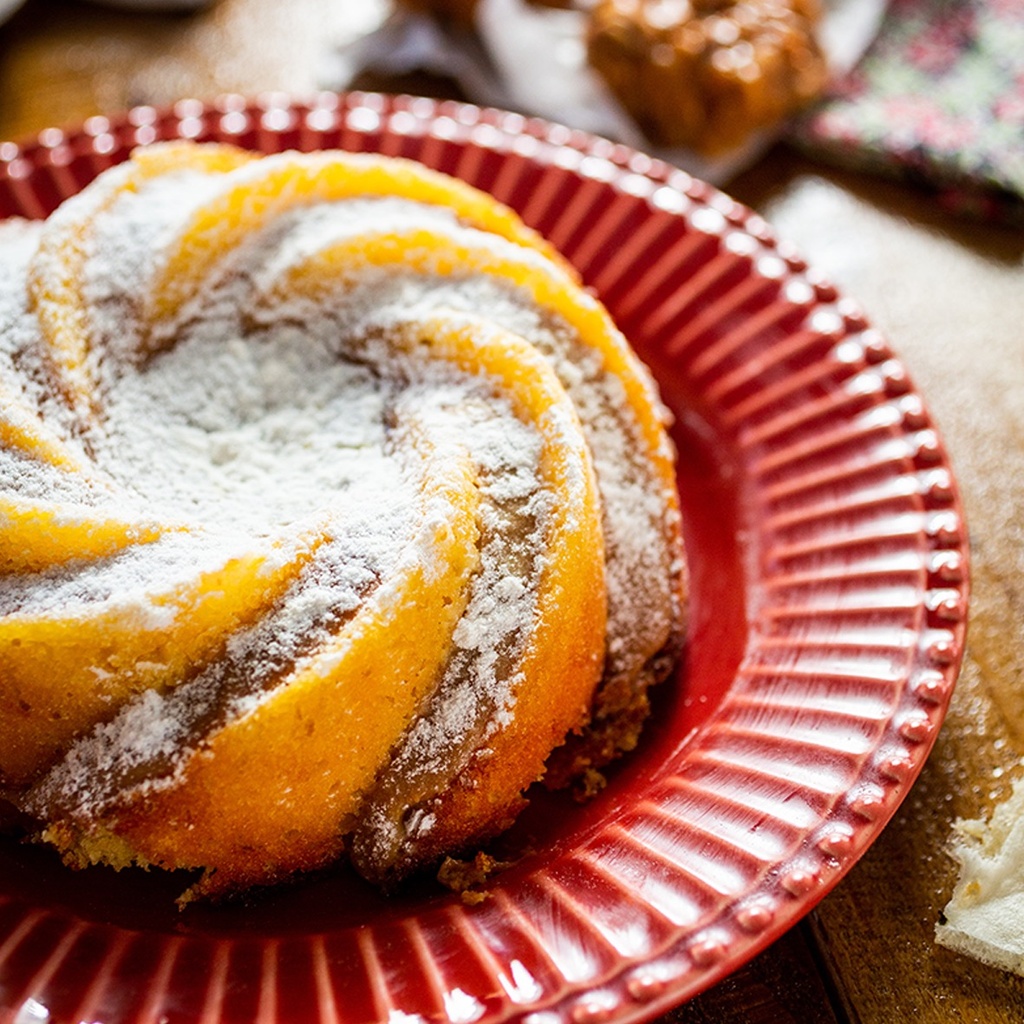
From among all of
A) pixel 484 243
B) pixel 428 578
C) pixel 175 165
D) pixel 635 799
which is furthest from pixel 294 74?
pixel 635 799

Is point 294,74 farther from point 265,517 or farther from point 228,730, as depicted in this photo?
point 228,730

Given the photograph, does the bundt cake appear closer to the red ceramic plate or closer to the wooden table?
the red ceramic plate

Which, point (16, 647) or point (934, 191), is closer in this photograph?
point (16, 647)

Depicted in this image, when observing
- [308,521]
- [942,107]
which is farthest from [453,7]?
[308,521]


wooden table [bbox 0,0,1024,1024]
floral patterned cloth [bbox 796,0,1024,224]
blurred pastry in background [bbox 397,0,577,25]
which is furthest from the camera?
blurred pastry in background [bbox 397,0,577,25]

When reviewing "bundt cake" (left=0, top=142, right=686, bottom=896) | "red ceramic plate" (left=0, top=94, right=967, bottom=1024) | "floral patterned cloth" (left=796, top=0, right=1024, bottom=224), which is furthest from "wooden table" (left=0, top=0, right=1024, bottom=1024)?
"bundt cake" (left=0, top=142, right=686, bottom=896)
